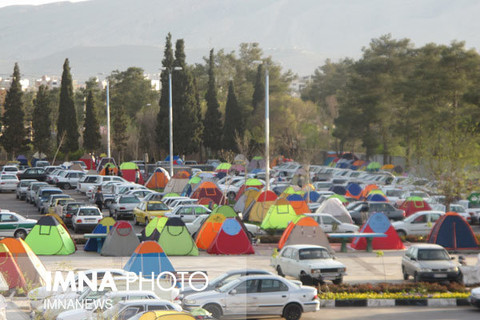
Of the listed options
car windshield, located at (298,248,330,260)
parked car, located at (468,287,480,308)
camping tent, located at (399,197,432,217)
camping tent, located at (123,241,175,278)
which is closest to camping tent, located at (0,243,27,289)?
camping tent, located at (123,241,175,278)

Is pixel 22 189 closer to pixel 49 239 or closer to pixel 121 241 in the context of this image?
Result: pixel 49 239

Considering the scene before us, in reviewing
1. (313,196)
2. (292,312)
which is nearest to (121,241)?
(292,312)

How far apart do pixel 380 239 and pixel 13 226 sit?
1348 centimetres

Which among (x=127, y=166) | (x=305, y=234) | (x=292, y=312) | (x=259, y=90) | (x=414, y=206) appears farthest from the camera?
(x=259, y=90)

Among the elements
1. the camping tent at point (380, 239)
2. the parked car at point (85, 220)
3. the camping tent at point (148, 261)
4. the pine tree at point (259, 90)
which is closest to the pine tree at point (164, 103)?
the pine tree at point (259, 90)

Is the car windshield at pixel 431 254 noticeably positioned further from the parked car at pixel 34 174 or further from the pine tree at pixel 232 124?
the pine tree at pixel 232 124

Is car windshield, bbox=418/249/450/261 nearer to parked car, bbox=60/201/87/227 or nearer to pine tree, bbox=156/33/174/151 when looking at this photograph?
parked car, bbox=60/201/87/227

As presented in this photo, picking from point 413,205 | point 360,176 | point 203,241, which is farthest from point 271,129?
point 203,241

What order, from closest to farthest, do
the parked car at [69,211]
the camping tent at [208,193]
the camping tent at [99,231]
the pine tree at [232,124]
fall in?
1. the camping tent at [99,231]
2. the parked car at [69,211]
3. the camping tent at [208,193]
4. the pine tree at [232,124]

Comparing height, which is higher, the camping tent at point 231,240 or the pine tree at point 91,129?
the pine tree at point 91,129

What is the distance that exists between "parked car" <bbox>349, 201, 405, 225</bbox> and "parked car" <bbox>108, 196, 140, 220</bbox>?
10118 mm

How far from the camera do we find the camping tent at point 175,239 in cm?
2583

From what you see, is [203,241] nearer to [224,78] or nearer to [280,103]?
[280,103]

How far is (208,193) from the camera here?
1588 inches
